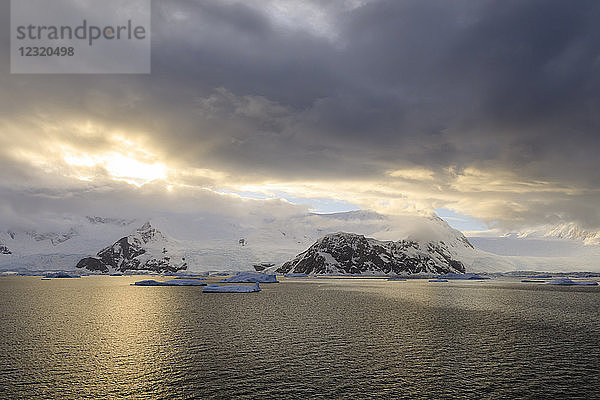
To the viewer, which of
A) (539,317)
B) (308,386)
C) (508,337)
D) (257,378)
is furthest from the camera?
(539,317)

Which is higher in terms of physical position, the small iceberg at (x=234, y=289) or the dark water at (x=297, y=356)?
the dark water at (x=297, y=356)

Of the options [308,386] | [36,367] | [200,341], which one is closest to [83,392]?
[36,367]

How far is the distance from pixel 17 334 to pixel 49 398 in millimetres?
18839

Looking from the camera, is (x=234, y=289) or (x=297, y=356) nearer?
(x=297, y=356)

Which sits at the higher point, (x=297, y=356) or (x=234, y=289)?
(x=297, y=356)

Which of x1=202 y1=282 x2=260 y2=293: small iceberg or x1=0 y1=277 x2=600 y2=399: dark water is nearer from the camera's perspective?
x1=0 y1=277 x2=600 y2=399: dark water

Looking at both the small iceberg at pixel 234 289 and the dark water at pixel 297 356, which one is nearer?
the dark water at pixel 297 356

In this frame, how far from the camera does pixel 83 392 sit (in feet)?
61.1

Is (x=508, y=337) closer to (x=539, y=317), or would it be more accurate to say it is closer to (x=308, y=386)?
(x=539, y=317)

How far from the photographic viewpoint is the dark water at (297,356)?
1905cm

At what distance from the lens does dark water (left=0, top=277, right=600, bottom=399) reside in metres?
19.0

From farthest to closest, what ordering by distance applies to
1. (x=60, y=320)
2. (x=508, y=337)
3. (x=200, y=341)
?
(x=60, y=320) → (x=508, y=337) → (x=200, y=341)

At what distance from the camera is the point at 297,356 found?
25.4 meters

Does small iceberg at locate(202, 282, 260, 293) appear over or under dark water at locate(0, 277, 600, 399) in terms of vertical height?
under
